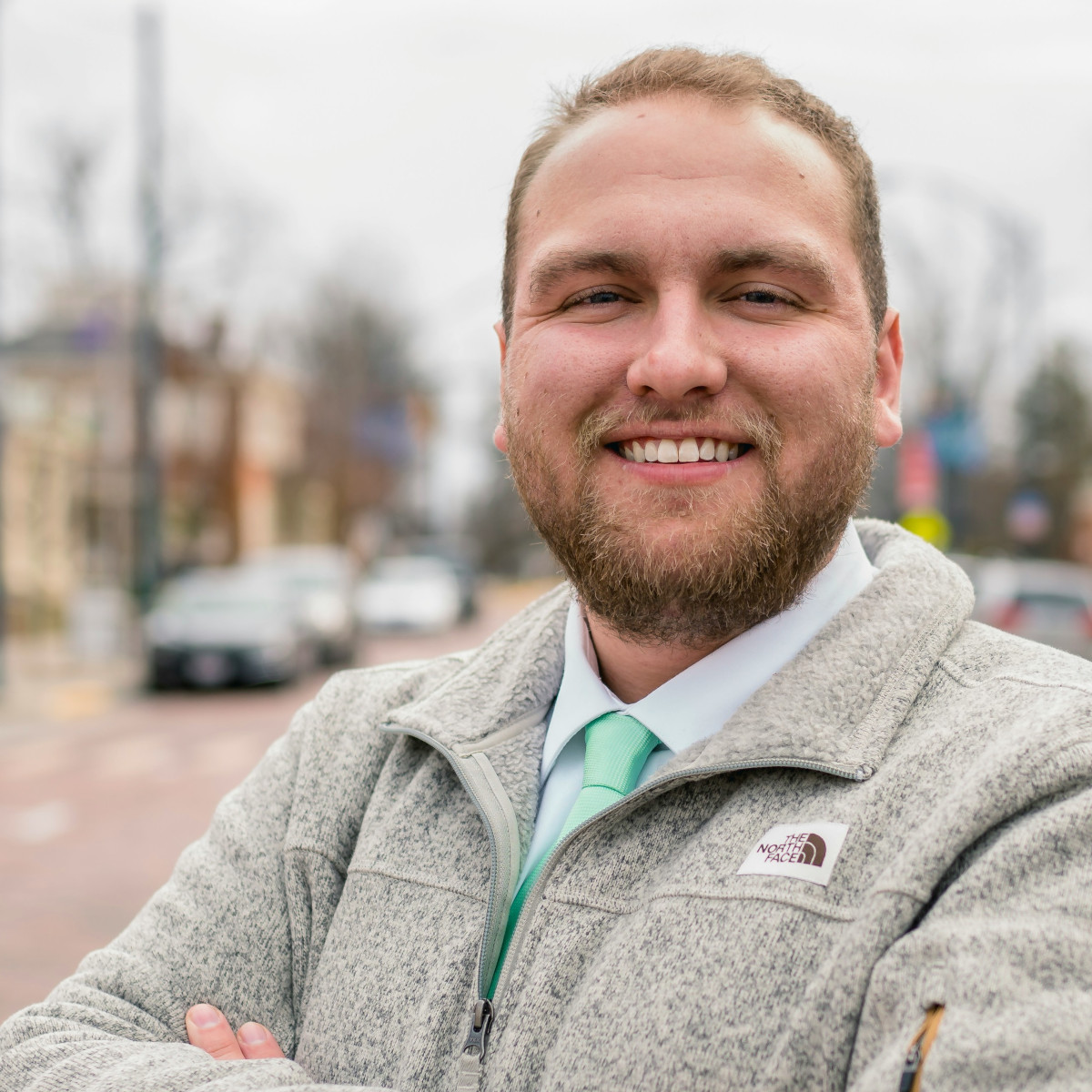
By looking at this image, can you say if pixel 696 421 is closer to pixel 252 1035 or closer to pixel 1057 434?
pixel 252 1035

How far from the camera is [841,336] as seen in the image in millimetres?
1910

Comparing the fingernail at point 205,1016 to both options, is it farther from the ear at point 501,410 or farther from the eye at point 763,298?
the eye at point 763,298

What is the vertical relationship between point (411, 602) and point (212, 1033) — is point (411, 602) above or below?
below

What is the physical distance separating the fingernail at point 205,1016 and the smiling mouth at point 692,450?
3.44 ft

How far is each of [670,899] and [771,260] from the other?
2.92 ft

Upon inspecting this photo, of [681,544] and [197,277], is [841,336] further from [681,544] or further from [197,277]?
[197,277]

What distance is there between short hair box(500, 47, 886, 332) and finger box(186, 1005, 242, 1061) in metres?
1.35

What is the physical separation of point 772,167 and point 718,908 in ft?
3.37

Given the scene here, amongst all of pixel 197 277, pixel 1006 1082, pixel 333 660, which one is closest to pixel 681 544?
pixel 1006 1082

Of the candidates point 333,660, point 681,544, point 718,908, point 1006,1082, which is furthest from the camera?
point 333,660

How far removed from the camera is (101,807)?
9719mm

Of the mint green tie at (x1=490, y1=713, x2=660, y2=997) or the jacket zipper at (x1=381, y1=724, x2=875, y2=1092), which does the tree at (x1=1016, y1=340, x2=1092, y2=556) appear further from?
the jacket zipper at (x1=381, y1=724, x2=875, y2=1092)

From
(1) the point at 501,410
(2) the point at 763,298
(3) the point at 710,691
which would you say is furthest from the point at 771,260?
(3) the point at 710,691

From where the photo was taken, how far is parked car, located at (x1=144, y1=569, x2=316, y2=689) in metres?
17.8
